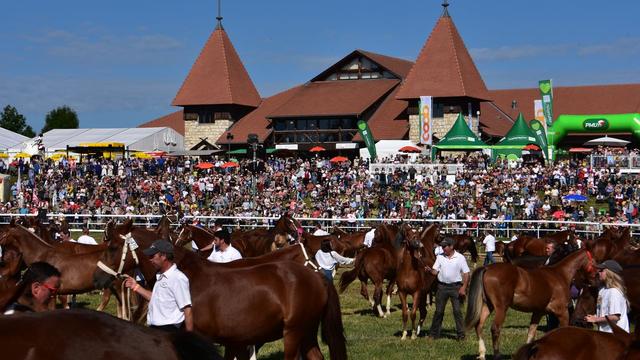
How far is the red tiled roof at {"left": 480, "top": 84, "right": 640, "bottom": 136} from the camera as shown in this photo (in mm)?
66125

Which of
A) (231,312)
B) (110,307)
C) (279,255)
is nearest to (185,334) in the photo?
(231,312)

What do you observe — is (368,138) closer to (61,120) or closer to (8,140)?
(8,140)

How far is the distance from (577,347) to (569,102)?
2577 inches

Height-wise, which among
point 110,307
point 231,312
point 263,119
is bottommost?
point 110,307

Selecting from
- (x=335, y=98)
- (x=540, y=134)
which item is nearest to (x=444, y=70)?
(x=335, y=98)

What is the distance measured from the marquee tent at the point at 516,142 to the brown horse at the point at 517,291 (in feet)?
122

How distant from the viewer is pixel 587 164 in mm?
44875

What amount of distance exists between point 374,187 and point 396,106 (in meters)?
24.0

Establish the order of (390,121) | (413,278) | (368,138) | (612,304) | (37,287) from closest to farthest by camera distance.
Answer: (37,287) → (612,304) → (413,278) → (368,138) → (390,121)

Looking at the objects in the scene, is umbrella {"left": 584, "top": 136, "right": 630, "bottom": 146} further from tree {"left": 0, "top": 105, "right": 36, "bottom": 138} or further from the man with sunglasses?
tree {"left": 0, "top": 105, "right": 36, "bottom": 138}

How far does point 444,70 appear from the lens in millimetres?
64375

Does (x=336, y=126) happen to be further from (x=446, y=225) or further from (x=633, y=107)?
(x=446, y=225)

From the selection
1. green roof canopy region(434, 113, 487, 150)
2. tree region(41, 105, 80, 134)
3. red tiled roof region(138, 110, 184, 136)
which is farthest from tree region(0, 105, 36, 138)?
green roof canopy region(434, 113, 487, 150)

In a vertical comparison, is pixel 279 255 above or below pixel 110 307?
above
